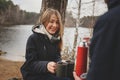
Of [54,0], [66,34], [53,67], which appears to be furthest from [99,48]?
[66,34]

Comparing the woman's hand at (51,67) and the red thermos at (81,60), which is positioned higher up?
the red thermos at (81,60)

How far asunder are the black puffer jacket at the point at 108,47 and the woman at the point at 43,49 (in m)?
1.57

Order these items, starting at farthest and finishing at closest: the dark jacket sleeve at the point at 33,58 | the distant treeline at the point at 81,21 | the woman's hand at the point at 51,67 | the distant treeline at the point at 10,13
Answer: the distant treeline at the point at 10,13 < the distant treeline at the point at 81,21 < the dark jacket sleeve at the point at 33,58 < the woman's hand at the point at 51,67

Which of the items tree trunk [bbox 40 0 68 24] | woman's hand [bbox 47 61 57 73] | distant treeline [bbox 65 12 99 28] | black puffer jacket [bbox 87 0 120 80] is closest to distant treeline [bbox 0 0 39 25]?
distant treeline [bbox 65 12 99 28]

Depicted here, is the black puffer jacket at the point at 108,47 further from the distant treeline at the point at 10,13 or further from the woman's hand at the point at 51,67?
the distant treeline at the point at 10,13

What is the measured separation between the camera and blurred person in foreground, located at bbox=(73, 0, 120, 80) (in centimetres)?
131

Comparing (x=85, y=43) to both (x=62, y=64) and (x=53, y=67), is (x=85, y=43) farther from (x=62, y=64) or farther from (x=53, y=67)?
(x=53, y=67)

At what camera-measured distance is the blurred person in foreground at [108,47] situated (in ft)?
4.30

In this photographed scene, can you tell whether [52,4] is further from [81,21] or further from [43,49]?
[81,21]

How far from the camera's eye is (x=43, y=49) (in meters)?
3.08

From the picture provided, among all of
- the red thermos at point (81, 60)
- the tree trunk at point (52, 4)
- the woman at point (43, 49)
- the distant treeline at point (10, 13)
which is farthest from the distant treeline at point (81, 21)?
the distant treeline at point (10, 13)

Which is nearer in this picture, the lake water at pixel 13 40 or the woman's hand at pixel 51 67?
the woman's hand at pixel 51 67

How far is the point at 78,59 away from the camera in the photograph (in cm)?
205

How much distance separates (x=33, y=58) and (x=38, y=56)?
8 centimetres
